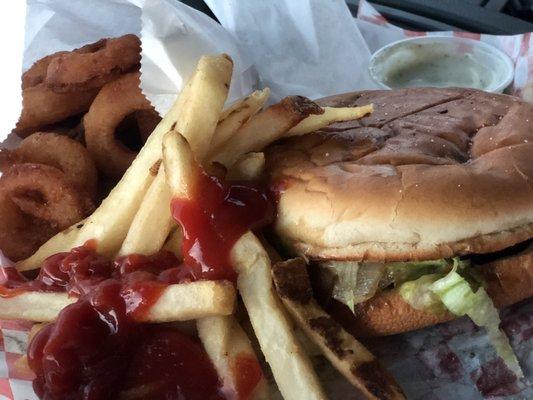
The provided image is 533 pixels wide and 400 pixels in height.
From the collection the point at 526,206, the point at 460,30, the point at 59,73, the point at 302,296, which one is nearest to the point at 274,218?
the point at 302,296

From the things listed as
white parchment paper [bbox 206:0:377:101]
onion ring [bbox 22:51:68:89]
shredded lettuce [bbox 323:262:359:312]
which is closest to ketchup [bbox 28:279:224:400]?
shredded lettuce [bbox 323:262:359:312]

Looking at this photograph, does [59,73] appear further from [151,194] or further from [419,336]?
[419,336]

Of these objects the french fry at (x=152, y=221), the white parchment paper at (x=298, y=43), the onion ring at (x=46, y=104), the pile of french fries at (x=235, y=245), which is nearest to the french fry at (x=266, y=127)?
the pile of french fries at (x=235, y=245)

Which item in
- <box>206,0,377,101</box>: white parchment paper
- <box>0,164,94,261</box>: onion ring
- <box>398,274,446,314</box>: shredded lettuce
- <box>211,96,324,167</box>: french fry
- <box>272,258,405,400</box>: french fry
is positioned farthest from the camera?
<box>206,0,377,101</box>: white parchment paper

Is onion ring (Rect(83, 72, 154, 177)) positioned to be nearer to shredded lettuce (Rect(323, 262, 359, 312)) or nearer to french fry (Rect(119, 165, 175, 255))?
french fry (Rect(119, 165, 175, 255))

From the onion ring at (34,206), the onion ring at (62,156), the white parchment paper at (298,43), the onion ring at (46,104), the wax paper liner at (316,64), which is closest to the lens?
the wax paper liner at (316,64)

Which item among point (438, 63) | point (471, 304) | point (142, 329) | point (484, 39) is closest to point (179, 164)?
point (142, 329)

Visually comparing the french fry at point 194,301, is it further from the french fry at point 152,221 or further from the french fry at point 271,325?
the french fry at point 152,221
